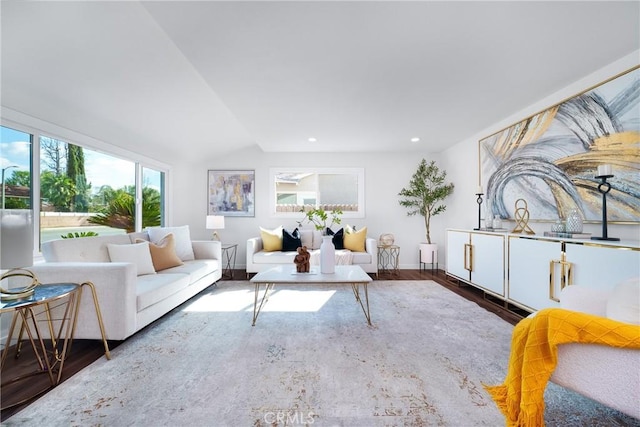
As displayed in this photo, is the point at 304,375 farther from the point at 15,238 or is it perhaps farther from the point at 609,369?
the point at 15,238

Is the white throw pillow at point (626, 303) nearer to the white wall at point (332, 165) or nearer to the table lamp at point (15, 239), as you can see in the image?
the table lamp at point (15, 239)

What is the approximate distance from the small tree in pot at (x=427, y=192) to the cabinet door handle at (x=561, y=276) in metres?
2.52

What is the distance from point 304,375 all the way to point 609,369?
1479 mm

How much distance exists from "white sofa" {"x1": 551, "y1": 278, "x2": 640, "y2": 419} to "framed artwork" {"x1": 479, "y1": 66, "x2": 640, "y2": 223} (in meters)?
1.60

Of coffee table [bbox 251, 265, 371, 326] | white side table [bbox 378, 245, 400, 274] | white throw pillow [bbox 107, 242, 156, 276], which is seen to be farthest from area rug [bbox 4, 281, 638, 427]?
white side table [bbox 378, 245, 400, 274]

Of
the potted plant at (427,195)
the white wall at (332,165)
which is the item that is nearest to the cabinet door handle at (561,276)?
the potted plant at (427,195)

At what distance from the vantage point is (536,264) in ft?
7.96

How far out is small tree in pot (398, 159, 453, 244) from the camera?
4.70 m

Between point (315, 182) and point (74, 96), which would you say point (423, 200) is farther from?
point (74, 96)

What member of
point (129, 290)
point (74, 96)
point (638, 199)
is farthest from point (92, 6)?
point (638, 199)

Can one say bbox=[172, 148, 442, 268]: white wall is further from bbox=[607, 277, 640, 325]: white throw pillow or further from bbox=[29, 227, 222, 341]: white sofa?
bbox=[607, 277, 640, 325]: white throw pillow

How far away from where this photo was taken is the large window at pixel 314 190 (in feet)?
16.9

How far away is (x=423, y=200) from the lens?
4836 mm

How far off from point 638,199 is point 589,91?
1.04m
